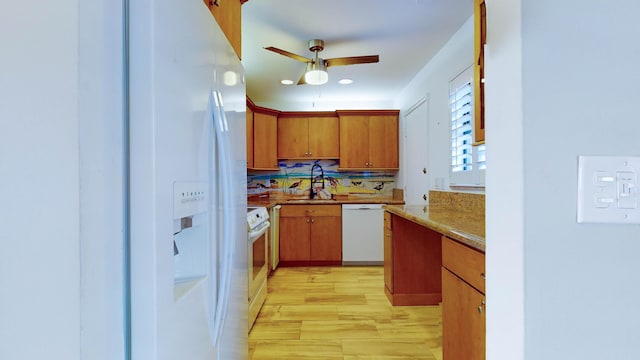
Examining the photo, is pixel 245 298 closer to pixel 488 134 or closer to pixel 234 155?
pixel 234 155

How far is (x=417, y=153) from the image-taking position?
3.70 meters

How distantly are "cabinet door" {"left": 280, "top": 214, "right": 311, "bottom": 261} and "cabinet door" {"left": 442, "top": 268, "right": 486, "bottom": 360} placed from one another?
2626 millimetres

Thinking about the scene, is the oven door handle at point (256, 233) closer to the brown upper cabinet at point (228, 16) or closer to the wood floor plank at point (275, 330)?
the wood floor plank at point (275, 330)

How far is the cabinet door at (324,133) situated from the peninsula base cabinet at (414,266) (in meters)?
2.03

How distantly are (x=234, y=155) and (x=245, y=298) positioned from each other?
67 cm

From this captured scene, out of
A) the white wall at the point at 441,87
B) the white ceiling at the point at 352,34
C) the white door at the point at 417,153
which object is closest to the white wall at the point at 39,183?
the white ceiling at the point at 352,34

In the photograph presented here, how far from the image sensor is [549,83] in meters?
0.57

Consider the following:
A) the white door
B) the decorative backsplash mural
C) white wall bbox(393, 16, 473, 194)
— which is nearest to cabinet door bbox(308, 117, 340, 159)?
the decorative backsplash mural

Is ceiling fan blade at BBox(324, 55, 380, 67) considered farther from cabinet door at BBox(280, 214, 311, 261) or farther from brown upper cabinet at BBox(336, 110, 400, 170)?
cabinet door at BBox(280, 214, 311, 261)

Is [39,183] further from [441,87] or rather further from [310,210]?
[310,210]

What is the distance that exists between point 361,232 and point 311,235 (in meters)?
0.66

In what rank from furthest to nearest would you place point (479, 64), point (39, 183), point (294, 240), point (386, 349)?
point (294, 240) → point (386, 349) → point (479, 64) → point (39, 183)

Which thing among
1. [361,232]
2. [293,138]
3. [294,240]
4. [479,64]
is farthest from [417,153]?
[479,64]


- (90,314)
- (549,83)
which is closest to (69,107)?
(90,314)
